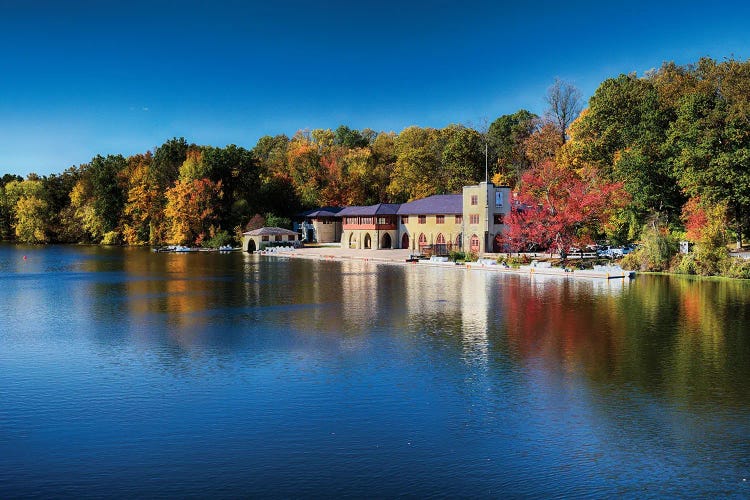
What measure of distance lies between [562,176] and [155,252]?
69.4m

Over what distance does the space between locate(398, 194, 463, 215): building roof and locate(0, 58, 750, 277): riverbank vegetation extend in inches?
372

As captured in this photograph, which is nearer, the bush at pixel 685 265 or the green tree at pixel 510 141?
the bush at pixel 685 265

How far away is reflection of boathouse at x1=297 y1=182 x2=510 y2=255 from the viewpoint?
81688 millimetres

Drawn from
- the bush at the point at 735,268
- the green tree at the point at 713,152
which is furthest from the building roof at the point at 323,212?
the bush at the point at 735,268

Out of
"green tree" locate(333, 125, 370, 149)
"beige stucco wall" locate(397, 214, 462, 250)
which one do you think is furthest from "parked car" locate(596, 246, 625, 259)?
"green tree" locate(333, 125, 370, 149)

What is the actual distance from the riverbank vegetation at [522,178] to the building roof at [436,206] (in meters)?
9.45

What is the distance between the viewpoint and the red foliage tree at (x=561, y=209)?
220 feet

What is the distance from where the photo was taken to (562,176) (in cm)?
7381

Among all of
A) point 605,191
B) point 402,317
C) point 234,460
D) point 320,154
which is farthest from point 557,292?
point 320,154

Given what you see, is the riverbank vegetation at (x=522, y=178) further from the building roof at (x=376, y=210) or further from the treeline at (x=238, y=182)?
the building roof at (x=376, y=210)

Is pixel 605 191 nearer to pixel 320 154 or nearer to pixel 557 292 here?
pixel 557 292

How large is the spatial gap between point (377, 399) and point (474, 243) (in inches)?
2514

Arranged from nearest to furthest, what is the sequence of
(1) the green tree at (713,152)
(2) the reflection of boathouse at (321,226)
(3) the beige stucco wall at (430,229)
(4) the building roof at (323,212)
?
(1) the green tree at (713,152) < (3) the beige stucco wall at (430,229) < (4) the building roof at (323,212) < (2) the reflection of boathouse at (321,226)

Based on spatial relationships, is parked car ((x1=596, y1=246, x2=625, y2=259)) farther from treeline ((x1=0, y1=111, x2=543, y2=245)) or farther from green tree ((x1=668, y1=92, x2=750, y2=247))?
treeline ((x1=0, y1=111, x2=543, y2=245))
